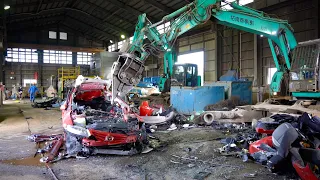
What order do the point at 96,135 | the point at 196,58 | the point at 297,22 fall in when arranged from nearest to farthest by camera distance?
the point at 96,135 → the point at 297,22 → the point at 196,58

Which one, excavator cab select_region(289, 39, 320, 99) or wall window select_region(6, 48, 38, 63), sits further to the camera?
wall window select_region(6, 48, 38, 63)

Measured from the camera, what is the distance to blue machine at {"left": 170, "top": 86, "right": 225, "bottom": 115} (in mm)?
11125

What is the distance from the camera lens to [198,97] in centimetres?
1115

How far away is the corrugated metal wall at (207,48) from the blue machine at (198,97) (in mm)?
9498

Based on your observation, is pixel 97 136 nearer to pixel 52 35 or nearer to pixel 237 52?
pixel 237 52

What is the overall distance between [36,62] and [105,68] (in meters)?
15.6

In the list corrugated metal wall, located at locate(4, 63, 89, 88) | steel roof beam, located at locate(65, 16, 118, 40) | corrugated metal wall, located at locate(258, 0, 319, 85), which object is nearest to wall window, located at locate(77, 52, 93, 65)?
corrugated metal wall, located at locate(4, 63, 89, 88)

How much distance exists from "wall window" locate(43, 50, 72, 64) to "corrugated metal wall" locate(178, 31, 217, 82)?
2066cm

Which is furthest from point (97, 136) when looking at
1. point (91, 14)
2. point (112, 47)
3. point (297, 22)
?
point (112, 47)

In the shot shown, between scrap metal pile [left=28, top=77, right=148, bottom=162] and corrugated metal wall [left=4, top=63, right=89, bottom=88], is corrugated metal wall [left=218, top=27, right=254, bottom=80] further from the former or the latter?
corrugated metal wall [left=4, top=63, right=89, bottom=88]

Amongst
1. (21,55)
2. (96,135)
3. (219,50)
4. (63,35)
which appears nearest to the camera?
(96,135)

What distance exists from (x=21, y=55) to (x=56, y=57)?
14.4 feet

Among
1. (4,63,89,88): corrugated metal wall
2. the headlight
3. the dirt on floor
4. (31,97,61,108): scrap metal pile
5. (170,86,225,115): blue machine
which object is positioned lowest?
the dirt on floor

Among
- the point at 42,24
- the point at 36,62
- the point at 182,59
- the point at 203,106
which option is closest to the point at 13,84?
the point at 36,62
